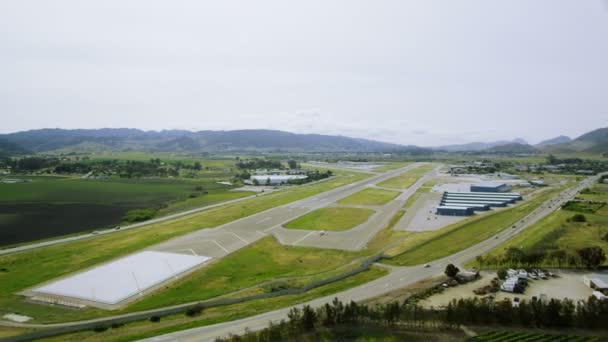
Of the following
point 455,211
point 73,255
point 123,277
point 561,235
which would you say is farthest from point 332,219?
point 73,255

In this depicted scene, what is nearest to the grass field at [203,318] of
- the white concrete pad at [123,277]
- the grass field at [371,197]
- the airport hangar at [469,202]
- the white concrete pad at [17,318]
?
the white concrete pad at [17,318]

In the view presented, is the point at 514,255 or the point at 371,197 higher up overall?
the point at 371,197

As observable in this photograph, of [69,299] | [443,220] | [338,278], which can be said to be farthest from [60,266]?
[443,220]

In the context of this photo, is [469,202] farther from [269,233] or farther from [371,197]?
[269,233]

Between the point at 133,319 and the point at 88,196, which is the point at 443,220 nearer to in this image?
the point at 133,319

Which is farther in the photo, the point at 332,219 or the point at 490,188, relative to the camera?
the point at 490,188

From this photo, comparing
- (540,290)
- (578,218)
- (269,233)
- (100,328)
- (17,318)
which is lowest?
(17,318)

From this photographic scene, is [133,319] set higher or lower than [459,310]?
lower
